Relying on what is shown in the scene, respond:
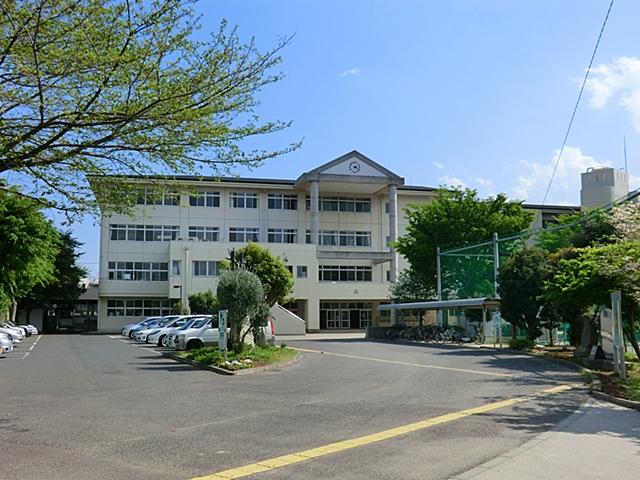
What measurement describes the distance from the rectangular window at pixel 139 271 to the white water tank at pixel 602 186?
39.9 m

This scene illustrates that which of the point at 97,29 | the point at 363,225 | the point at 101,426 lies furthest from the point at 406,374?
the point at 363,225

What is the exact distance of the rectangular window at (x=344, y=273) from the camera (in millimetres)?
66750

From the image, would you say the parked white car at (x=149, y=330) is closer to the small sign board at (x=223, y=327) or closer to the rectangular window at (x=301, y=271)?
the small sign board at (x=223, y=327)

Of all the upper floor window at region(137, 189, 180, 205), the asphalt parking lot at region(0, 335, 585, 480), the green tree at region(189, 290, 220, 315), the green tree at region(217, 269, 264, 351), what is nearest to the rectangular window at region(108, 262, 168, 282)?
the green tree at region(189, 290, 220, 315)

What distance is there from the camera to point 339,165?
65.1 metres

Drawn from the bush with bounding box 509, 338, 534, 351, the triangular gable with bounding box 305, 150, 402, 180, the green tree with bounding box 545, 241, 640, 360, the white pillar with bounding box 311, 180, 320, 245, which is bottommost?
the bush with bounding box 509, 338, 534, 351

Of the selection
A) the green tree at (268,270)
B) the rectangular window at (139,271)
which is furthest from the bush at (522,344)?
the rectangular window at (139,271)

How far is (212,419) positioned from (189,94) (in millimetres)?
5354

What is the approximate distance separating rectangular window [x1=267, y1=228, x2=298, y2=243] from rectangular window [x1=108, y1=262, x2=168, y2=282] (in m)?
11.1

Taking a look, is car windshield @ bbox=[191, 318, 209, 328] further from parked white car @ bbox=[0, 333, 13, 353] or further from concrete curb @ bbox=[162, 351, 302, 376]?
parked white car @ bbox=[0, 333, 13, 353]

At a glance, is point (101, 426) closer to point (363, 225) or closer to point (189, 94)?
point (189, 94)

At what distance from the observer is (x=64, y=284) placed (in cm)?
6512

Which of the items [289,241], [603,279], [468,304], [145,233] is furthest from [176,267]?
[603,279]

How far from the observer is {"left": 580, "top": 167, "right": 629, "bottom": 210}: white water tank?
42.5 metres
